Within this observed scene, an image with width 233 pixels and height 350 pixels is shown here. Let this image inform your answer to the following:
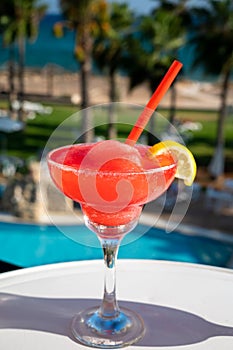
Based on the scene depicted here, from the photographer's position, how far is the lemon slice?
0.98 metres

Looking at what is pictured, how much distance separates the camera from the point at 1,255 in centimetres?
642

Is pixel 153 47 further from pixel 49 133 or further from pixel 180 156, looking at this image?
pixel 180 156

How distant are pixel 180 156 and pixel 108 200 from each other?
0.59 ft

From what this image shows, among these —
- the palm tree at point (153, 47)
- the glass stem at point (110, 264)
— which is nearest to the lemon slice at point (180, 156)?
the glass stem at point (110, 264)

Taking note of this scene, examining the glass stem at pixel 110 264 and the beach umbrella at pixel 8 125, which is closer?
the glass stem at pixel 110 264

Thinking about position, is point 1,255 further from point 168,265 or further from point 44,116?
point 44,116

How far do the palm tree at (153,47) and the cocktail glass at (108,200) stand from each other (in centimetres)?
1193

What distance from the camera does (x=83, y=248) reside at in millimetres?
6457

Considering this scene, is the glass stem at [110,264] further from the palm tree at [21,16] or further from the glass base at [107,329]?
the palm tree at [21,16]

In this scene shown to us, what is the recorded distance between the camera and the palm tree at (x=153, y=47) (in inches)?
506

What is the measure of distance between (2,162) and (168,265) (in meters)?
10.4

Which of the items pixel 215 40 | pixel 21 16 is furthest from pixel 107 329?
pixel 21 16

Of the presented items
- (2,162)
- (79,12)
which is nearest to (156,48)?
(79,12)

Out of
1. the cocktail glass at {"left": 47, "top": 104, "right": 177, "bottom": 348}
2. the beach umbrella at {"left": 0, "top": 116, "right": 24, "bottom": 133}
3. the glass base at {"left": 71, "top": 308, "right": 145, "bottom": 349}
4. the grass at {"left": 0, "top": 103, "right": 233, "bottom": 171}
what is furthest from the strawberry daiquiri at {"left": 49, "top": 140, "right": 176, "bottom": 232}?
the beach umbrella at {"left": 0, "top": 116, "right": 24, "bottom": 133}
